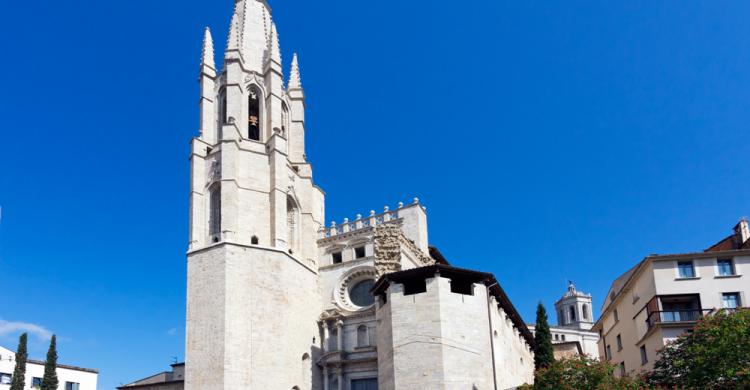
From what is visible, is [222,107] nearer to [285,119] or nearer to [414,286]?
[285,119]

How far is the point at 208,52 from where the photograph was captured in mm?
48062

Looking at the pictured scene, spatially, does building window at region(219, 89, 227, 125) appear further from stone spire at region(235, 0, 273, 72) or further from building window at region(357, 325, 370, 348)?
building window at region(357, 325, 370, 348)

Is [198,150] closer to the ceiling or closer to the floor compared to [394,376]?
closer to the ceiling

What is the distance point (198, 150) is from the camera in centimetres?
4372

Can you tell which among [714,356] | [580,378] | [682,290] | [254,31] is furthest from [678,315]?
[254,31]

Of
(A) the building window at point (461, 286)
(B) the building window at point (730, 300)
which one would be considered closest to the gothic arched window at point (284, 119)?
(A) the building window at point (461, 286)

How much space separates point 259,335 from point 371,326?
6.70m

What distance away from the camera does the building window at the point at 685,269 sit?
122 feet

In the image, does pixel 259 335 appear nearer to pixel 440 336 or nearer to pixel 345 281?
pixel 345 281

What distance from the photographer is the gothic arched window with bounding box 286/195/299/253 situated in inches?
1746

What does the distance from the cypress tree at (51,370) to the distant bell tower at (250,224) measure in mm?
13099

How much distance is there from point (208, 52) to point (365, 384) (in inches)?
966

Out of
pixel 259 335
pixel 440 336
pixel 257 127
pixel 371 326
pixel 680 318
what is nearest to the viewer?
pixel 440 336

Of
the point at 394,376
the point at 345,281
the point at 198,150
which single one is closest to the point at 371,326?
the point at 345,281
